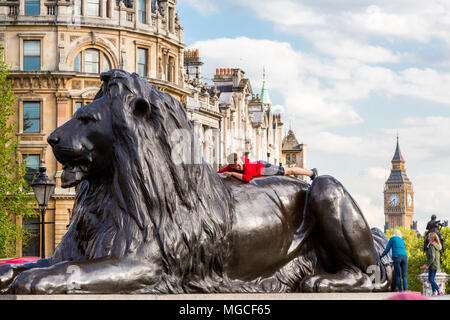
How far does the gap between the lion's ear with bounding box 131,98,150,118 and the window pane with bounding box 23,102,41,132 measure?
1628 inches

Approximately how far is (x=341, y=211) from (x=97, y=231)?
73.8 inches

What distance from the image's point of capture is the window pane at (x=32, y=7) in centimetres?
4550

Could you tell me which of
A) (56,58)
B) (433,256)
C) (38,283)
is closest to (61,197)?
(56,58)

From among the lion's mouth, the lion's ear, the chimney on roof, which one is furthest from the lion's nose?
the chimney on roof

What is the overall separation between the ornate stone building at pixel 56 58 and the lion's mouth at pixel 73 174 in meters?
39.4

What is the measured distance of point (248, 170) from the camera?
6.42 meters

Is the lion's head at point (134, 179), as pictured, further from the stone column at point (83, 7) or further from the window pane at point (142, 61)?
the window pane at point (142, 61)

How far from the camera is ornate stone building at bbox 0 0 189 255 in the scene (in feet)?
148

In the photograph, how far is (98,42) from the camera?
1804 inches

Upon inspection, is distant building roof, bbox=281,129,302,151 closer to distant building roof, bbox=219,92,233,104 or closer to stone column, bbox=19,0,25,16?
distant building roof, bbox=219,92,233,104

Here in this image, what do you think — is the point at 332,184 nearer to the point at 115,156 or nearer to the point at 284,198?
the point at 284,198

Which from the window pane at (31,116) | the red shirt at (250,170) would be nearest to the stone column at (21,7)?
the window pane at (31,116)

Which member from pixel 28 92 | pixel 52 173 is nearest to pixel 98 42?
pixel 28 92

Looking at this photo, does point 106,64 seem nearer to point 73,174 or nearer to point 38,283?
point 73,174
